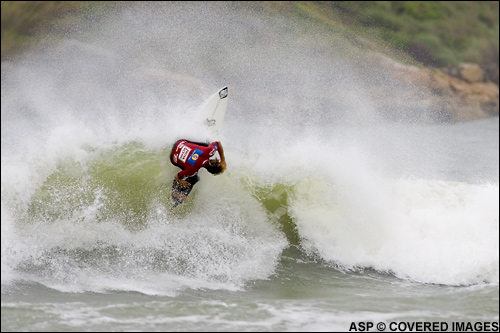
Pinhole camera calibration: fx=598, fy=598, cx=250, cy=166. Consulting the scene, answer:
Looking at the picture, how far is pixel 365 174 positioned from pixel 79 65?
1366 cm

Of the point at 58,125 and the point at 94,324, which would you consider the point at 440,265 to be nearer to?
the point at 94,324

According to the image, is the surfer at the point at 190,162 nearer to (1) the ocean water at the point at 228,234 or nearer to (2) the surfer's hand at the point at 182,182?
(2) the surfer's hand at the point at 182,182

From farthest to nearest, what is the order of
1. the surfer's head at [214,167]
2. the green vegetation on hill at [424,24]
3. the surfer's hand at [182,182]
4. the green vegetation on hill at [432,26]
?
the green vegetation on hill at [432,26]
the green vegetation on hill at [424,24]
the surfer's hand at [182,182]
the surfer's head at [214,167]

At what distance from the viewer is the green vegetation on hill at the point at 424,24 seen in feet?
117

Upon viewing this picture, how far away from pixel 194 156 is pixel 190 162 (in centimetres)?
11

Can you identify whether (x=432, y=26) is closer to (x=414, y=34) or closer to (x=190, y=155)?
(x=414, y=34)

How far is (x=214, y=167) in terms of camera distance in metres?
8.44

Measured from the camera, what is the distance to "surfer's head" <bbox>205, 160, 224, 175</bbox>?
839 cm

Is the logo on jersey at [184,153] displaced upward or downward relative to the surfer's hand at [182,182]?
upward

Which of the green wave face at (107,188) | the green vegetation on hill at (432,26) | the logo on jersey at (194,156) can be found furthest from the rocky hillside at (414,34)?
the logo on jersey at (194,156)

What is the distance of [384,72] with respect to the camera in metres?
33.3

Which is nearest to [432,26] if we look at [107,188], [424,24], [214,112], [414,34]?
[424,24]

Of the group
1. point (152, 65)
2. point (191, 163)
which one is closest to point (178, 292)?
point (191, 163)

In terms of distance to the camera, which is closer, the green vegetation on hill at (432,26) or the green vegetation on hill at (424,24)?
the green vegetation on hill at (424,24)
